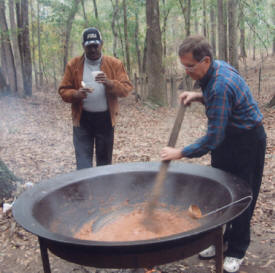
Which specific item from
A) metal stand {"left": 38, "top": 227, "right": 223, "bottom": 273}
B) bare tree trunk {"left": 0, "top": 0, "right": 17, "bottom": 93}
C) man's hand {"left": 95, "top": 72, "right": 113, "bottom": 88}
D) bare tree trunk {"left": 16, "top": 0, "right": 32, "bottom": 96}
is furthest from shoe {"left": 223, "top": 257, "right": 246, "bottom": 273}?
bare tree trunk {"left": 16, "top": 0, "right": 32, "bottom": 96}

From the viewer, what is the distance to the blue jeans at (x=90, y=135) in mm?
3688

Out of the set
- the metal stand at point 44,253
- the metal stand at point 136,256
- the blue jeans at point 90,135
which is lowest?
the metal stand at point 44,253

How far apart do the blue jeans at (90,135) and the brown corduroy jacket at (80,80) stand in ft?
0.26

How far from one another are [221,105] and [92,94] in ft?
5.96

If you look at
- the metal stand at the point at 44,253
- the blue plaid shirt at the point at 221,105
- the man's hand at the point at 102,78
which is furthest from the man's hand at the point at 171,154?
the man's hand at the point at 102,78

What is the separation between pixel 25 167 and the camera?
5.40 metres

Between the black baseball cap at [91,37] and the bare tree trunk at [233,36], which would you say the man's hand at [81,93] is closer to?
the black baseball cap at [91,37]

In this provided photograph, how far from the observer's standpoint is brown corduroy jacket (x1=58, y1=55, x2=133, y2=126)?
11.8ft

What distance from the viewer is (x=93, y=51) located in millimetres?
3512

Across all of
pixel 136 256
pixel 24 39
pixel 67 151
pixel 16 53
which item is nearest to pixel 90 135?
pixel 136 256

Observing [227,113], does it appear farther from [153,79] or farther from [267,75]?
[267,75]

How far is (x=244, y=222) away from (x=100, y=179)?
4.12 ft

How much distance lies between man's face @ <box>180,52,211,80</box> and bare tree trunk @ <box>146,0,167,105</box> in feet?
31.8

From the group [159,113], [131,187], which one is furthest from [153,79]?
[131,187]
